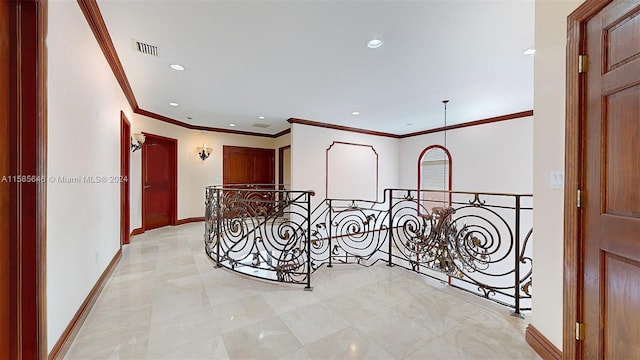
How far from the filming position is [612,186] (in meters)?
1.23

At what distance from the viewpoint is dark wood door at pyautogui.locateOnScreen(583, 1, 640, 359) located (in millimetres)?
1137

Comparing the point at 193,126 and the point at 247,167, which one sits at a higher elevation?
the point at 193,126

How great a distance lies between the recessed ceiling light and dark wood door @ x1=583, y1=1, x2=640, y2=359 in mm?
1458

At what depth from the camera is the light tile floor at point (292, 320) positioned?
1667 mm

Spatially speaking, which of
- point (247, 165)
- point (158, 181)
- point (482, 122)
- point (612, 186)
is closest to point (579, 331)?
point (612, 186)

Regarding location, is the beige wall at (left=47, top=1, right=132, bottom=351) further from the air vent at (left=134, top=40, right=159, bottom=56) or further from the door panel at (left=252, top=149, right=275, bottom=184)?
the door panel at (left=252, top=149, right=275, bottom=184)

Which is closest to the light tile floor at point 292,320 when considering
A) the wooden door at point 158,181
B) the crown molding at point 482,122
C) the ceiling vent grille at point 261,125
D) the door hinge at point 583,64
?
the door hinge at point 583,64

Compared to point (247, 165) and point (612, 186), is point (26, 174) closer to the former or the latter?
point (612, 186)

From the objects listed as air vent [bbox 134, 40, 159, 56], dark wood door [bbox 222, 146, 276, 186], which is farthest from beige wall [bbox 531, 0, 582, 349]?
dark wood door [bbox 222, 146, 276, 186]

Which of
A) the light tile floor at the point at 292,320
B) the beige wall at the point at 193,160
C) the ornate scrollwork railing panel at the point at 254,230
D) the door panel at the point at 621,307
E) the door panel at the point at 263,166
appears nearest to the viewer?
the door panel at the point at 621,307

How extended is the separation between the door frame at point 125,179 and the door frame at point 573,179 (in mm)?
4808

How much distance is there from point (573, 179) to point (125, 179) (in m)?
5.24

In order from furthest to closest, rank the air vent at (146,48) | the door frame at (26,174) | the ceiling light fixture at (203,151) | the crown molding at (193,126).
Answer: the ceiling light fixture at (203,151) → the crown molding at (193,126) → the air vent at (146,48) → the door frame at (26,174)

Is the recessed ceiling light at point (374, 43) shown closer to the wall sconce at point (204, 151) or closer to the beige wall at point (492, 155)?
the beige wall at point (492, 155)
